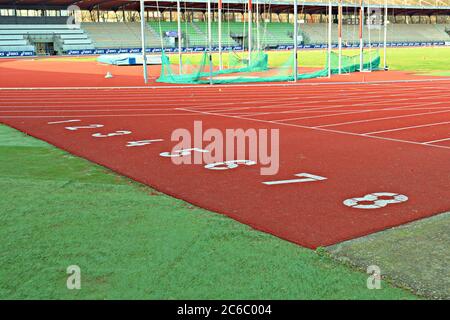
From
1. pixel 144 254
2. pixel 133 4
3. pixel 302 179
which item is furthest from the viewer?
pixel 133 4

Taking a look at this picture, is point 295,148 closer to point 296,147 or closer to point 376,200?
point 296,147

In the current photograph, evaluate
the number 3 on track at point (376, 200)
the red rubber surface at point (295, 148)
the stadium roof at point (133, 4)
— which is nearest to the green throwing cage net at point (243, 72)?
the red rubber surface at point (295, 148)

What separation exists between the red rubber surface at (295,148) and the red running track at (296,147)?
2 cm

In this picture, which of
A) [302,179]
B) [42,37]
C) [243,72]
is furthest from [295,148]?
[42,37]

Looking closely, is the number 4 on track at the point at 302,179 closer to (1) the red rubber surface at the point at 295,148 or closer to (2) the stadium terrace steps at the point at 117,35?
(1) the red rubber surface at the point at 295,148

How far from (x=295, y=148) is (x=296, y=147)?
11 cm

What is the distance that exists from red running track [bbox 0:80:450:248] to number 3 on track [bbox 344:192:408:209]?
6 cm

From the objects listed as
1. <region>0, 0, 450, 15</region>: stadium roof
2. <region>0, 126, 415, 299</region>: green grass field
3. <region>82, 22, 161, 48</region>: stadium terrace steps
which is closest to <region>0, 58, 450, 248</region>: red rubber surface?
<region>0, 126, 415, 299</region>: green grass field

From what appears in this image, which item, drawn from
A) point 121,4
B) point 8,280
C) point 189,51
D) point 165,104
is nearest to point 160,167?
point 8,280

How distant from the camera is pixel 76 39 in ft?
232

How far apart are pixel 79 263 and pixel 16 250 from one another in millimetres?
588

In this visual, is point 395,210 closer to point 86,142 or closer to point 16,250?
point 16,250

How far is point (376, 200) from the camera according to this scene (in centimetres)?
564

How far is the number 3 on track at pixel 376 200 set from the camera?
5449 millimetres
